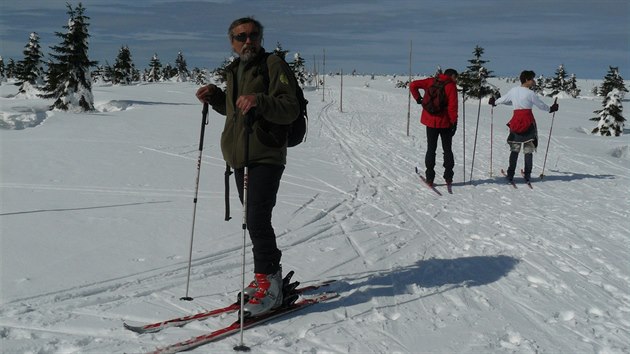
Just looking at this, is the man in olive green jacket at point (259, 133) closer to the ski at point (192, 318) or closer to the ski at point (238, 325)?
the ski at point (238, 325)

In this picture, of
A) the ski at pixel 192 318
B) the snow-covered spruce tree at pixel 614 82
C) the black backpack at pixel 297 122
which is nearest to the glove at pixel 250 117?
the black backpack at pixel 297 122

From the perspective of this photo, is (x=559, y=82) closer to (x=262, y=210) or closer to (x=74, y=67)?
(x=74, y=67)

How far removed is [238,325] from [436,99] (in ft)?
21.8

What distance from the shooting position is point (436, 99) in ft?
29.7

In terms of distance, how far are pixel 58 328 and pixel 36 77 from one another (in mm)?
57652

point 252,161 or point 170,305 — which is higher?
point 252,161

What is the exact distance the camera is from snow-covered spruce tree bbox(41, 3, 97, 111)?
101 feet

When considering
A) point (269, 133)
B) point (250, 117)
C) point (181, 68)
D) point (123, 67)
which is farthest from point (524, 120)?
point (181, 68)

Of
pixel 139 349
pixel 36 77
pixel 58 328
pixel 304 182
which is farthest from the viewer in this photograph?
pixel 36 77

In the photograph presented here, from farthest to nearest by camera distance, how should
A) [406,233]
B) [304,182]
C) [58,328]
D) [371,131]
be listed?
1. [371,131]
2. [304,182]
3. [406,233]
4. [58,328]

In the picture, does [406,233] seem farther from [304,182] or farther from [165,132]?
[165,132]

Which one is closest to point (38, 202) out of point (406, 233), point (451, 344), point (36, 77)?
point (406, 233)

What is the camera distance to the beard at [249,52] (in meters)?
3.62

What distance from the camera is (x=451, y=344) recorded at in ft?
11.6
